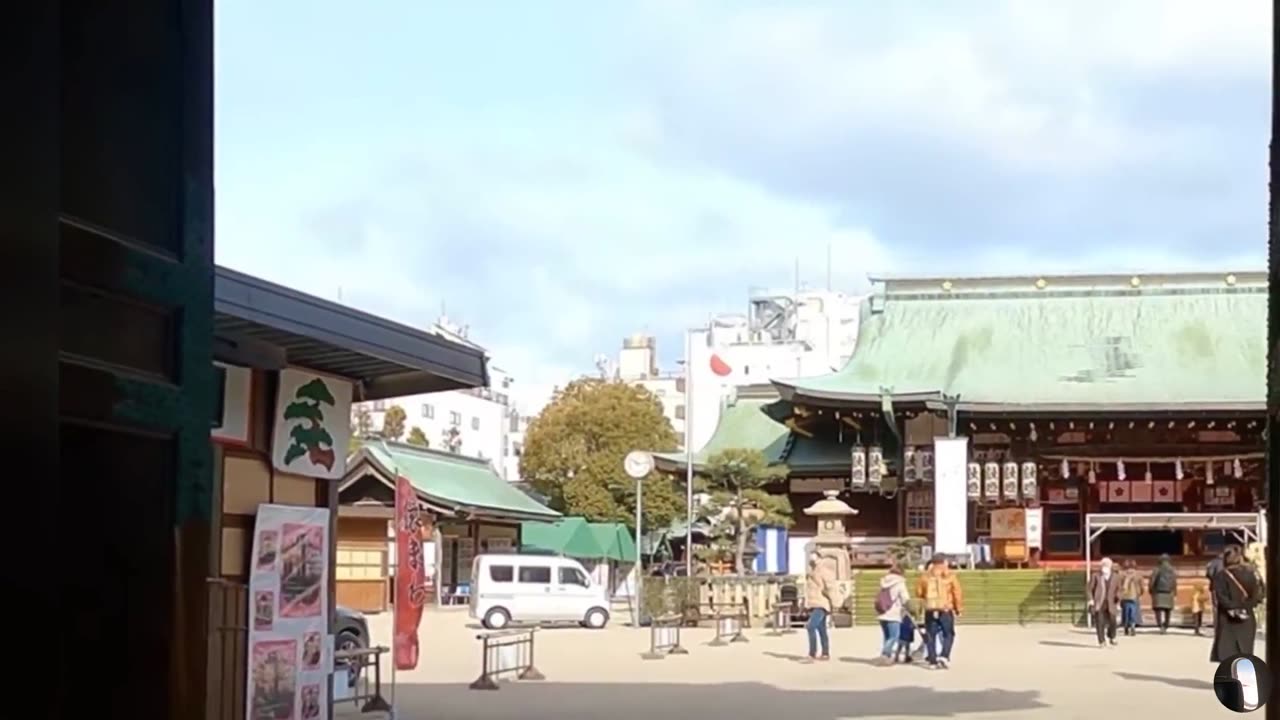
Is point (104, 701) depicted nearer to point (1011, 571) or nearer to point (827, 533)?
point (827, 533)

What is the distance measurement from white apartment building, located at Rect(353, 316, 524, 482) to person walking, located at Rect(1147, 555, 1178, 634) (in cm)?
4583

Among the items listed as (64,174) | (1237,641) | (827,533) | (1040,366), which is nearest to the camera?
(64,174)

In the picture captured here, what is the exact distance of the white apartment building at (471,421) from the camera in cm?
7619

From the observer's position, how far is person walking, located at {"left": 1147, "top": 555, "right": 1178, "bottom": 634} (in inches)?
1061

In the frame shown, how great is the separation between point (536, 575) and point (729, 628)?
496cm

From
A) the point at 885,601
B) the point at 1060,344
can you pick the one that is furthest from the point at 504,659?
the point at 1060,344

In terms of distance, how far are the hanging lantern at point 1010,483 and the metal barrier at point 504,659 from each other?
15.2 meters

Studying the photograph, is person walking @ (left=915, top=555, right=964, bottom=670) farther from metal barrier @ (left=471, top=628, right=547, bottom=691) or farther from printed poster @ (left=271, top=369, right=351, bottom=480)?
printed poster @ (left=271, top=369, right=351, bottom=480)

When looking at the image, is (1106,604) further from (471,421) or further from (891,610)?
(471,421)

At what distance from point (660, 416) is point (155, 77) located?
48884 millimetres

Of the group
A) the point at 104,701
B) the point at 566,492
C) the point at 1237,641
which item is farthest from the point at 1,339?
the point at 566,492

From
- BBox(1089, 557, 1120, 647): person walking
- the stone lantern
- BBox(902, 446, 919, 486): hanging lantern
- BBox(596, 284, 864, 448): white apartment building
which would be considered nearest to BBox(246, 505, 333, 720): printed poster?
BBox(1089, 557, 1120, 647): person walking

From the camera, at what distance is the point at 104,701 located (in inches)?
97.3

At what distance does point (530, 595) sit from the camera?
2983cm
